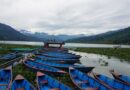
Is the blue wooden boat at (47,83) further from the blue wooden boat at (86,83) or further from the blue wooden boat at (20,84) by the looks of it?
the blue wooden boat at (86,83)

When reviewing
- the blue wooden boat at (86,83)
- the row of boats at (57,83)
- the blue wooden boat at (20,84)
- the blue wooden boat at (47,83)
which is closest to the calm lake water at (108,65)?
the blue wooden boat at (86,83)

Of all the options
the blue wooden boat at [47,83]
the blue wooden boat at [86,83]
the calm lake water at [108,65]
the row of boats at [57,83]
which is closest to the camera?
the row of boats at [57,83]

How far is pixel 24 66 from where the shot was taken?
1254 inches

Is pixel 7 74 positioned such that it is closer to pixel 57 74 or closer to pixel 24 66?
pixel 57 74

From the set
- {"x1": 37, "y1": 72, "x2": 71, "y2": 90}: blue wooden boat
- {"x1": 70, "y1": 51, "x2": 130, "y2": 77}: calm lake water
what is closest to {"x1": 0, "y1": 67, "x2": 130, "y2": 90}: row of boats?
{"x1": 37, "y1": 72, "x2": 71, "y2": 90}: blue wooden boat

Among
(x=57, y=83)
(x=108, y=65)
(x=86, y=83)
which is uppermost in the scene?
(x=57, y=83)

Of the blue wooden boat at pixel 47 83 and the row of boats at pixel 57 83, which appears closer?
the row of boats at pixel 57 83

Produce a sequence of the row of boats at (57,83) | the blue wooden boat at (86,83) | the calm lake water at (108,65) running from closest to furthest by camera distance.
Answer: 1. the row of boats at (57,83)
2. the blue wooden boat at (86,83)
3. the calm lake water at (108,65)

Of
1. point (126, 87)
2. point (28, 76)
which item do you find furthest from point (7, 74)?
point (126, 87)

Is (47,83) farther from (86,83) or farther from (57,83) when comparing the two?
(86,83)

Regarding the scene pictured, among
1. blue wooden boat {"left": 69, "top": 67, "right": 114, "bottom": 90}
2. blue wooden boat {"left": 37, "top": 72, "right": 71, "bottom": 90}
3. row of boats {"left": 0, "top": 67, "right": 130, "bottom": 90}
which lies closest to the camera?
row of boats {"left": 0, "top": 67, "right": 130, "bottom": 90}

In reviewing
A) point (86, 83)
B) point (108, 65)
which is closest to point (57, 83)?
point (86, 83)

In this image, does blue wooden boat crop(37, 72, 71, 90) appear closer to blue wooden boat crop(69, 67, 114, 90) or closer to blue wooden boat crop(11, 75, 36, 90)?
blue wooden boat crop(11, 75, 36, 90)

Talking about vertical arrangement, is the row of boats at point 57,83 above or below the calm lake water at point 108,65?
above
